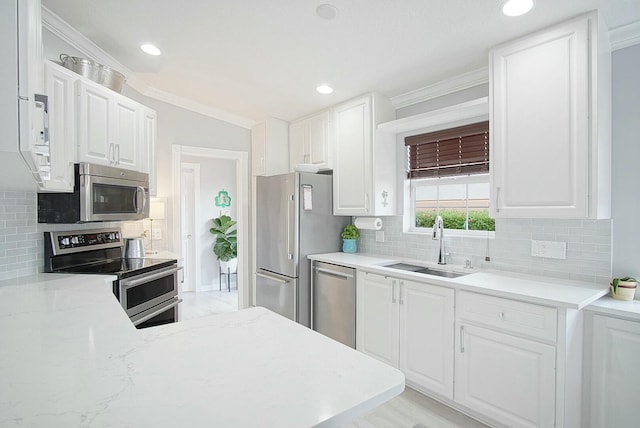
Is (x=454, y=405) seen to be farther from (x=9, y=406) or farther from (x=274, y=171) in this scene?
(x=274, y=171)

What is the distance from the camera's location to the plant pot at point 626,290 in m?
1.89

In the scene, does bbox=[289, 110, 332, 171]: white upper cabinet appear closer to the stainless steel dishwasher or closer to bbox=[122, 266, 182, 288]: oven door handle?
the stainless steel dishwasher

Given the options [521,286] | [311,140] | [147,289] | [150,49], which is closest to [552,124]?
[521,286]

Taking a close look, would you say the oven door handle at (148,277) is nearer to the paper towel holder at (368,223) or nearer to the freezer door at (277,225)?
the freezer door at (277,225)

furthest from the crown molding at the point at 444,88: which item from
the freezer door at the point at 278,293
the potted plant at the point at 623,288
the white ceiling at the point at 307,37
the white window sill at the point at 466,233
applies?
the freezer door at the point at 278,293

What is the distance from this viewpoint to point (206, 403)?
28.0 inches

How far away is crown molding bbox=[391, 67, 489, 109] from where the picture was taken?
2695mm

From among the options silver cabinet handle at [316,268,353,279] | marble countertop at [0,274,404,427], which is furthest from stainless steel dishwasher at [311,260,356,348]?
marble countertop at [0,274,404,427]

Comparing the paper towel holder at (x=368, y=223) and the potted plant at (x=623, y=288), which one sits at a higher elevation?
the paper towel holder at (x=368, y=223)

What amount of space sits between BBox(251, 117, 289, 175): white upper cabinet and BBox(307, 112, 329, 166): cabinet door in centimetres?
47

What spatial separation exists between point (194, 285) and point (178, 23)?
14.2 feet

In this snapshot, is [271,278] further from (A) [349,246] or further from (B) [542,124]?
(B) [542,124]

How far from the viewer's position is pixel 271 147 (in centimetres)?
419

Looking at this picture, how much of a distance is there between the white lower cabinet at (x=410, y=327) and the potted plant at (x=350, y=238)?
754 mm
